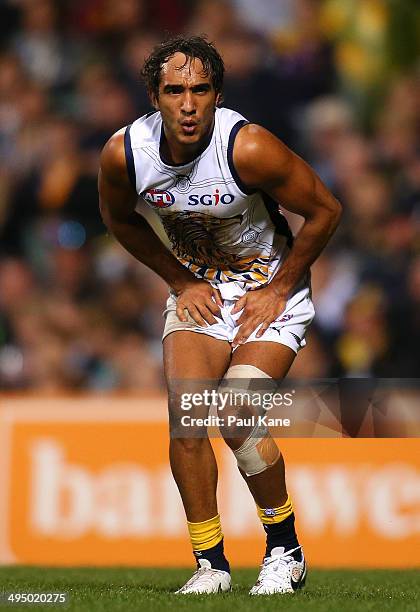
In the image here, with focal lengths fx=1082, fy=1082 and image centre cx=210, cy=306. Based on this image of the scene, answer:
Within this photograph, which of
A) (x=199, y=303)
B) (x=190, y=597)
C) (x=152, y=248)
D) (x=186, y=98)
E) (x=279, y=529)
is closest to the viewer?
(x=190, y=597)

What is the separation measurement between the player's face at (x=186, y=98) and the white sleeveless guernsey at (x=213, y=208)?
0.12 meters

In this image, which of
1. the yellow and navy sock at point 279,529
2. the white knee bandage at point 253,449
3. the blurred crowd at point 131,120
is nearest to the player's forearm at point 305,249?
the white knee bandage at point 253,449

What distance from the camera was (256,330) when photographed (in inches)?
193

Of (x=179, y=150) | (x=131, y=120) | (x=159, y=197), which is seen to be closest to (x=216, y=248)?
(x=159, y=197)

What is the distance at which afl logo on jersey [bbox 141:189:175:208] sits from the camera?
469 cm

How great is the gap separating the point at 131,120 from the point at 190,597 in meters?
6.21

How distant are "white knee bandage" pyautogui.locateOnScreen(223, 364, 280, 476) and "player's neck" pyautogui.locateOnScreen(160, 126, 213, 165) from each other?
93 cm

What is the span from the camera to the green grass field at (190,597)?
3975 millimetres

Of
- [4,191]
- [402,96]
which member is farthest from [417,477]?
[4,191]

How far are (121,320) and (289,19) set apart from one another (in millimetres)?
3344

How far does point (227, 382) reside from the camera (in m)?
Answer: 4.72

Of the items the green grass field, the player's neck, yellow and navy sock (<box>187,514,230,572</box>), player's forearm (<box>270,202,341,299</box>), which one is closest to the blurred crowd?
the green grass field

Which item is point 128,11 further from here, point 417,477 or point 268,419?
point 268,419

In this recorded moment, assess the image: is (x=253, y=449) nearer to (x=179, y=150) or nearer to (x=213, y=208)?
(x=213, y=208)
